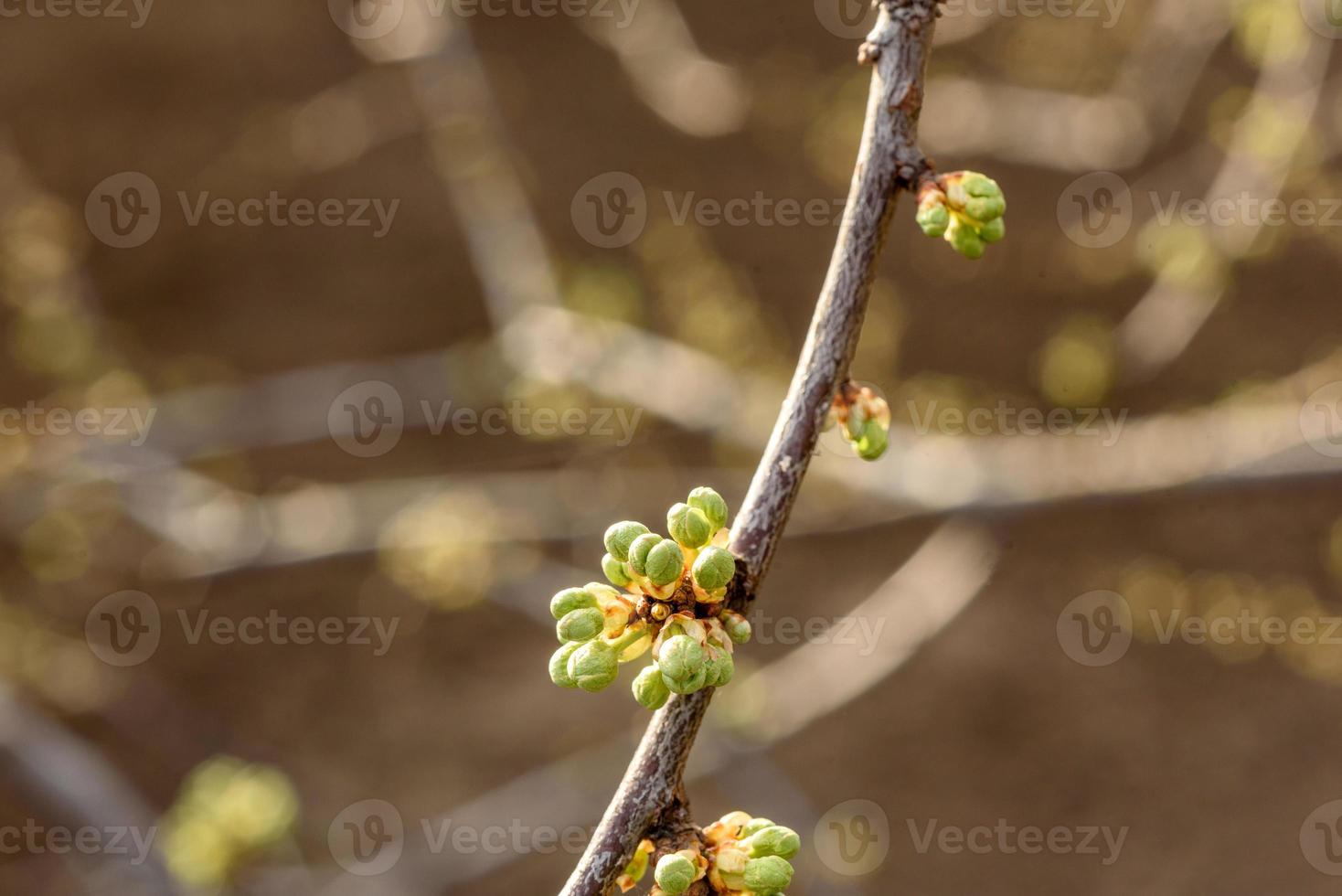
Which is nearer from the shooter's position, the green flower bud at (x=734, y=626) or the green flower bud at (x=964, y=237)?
the green flower bud at (x=734, y=626)

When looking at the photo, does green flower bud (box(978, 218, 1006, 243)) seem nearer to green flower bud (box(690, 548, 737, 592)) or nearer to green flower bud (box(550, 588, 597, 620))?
green flower bud (box(690, 548, 737, 592))

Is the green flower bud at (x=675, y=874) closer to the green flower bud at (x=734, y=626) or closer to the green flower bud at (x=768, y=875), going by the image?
the green flower bud at (x=768, y=875)

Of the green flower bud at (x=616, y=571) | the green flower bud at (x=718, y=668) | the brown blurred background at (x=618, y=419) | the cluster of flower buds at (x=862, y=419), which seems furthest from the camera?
the brown blurred background at (x=618, y=419)

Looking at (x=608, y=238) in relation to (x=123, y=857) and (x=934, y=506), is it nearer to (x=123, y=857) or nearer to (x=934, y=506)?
(x=934, y=506)

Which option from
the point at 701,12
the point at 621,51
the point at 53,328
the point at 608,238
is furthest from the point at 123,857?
the point at 701,12

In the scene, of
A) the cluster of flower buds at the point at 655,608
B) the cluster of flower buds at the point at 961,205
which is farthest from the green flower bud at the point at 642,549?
the cluster of flower buds at the point at 961,205

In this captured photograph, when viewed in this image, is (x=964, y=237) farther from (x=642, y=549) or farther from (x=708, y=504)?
(x=642, y=549)
